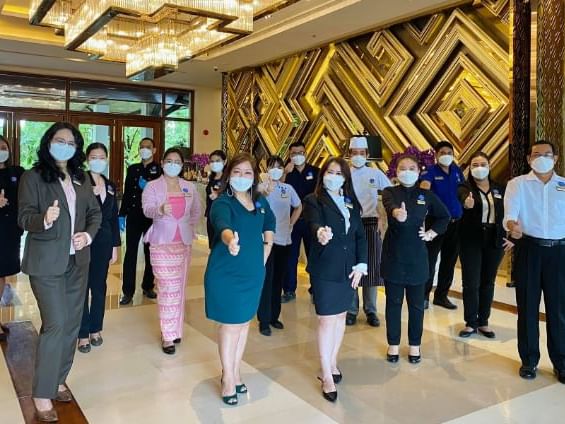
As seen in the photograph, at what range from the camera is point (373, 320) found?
14.4ft

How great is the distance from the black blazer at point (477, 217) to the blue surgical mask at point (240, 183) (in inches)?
82.5

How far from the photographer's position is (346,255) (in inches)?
120

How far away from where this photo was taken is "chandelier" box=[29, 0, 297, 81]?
5098 millimetres

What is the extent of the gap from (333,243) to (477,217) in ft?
5.42

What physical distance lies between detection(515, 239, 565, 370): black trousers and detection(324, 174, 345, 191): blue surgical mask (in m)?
1.26

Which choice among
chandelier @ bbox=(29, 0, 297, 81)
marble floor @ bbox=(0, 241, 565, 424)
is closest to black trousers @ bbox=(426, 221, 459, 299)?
marble floor @ bbox=(0, 241, 565, 424)

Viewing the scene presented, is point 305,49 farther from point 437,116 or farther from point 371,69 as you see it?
point 437,116

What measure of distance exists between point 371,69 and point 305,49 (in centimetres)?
183

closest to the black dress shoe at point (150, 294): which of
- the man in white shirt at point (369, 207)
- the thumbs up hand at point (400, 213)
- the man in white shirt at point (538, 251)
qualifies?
the man in white shirt at point (369, 207)

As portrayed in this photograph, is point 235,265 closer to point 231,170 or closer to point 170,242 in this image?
point 231,170

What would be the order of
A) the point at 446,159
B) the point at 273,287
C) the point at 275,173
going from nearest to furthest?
the point at 273,287
the point at 275,173
the point at 446,159

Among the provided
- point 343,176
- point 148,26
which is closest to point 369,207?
point 343,176

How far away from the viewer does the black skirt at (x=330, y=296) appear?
2994 mm

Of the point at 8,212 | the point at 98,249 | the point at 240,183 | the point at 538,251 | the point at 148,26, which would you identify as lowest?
the point at 98,249
